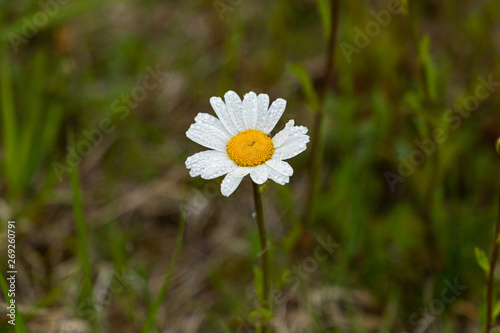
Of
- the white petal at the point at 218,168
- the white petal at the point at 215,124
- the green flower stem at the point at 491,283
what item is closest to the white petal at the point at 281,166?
the white petal at the point at 218,168

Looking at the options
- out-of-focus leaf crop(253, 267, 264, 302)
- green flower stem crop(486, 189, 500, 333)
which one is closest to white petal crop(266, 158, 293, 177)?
out-of-focus leaf crop(253, 267, 264, 302)

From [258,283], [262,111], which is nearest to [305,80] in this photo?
[262,111]

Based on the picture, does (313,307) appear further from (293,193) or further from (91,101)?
(91,101)

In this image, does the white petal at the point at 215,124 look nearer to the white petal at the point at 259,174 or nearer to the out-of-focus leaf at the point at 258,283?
the white petal at the point at 259,174

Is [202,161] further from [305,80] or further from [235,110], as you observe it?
[305,80]

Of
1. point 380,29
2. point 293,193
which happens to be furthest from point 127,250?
point 380,29

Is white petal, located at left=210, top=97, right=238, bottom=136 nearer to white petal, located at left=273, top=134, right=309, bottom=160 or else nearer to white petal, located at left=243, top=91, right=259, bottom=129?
white petal, located at left=243, top=91, right=259, bottom=129
